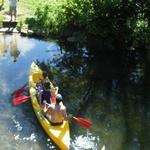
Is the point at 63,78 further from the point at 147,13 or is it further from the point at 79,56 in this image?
the point at 147,13

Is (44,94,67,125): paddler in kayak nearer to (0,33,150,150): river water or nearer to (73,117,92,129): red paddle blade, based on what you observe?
(73,117,92,129): red paddle blade

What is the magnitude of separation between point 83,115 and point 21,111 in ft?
8.07

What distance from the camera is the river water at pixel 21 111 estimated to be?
50.7 ft

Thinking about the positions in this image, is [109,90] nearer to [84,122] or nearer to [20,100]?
[84,122]

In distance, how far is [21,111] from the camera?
1748 centimetres

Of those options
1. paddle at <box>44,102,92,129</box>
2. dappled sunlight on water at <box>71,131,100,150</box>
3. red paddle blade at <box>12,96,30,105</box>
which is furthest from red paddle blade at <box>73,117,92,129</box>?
red paddle blade at <box>12,96,30,105</box>

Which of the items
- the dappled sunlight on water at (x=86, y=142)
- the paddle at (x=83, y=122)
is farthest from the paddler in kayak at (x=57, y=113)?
the dappled sunlight on water at (x=86, y=142)

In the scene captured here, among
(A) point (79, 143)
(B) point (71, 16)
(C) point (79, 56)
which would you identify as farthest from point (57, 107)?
(B) point (71, 16)

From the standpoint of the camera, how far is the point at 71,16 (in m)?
24.6

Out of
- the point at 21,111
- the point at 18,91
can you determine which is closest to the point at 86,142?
the point at 21,111

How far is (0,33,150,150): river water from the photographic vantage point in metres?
15.7

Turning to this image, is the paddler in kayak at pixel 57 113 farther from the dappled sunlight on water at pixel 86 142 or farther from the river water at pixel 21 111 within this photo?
the dappled sunlight on water at pixel 86 142

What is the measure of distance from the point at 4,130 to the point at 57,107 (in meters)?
2.12

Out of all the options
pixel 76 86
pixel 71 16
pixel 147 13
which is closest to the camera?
pixel 76 86
